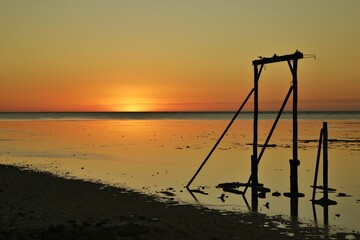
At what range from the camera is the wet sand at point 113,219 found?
514 inches

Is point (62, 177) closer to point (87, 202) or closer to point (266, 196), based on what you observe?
point (87, 202)

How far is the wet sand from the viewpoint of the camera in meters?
13.1

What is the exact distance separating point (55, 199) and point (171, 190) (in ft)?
21.2

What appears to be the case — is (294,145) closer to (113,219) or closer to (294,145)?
(294,145)

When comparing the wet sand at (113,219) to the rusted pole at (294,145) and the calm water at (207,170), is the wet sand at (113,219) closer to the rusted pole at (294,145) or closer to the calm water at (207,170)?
the calm water at (207,170)

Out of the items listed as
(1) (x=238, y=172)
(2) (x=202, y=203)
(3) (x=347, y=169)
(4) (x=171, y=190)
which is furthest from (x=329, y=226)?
(3) (x=347, y=169)

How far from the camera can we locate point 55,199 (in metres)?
18.7

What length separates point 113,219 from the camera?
15141 millimetres

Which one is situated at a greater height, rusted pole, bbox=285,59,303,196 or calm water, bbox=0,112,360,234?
rusted pole, bbox=285,59,303,196

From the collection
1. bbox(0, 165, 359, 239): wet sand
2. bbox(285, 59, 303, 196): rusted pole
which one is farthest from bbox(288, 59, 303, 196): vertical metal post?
bbox(0, 165, 359, 239): wet sand

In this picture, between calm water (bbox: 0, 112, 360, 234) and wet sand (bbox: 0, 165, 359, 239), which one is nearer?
wet sand (bbox: 0, 165, 359, 239)

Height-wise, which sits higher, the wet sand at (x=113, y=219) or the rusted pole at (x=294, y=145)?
the rusted pole at (x=294, y=145)

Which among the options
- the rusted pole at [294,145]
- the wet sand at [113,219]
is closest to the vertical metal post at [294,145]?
the rusted pole at [294,145]

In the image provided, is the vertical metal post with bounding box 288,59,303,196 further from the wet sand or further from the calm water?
the wet sand
